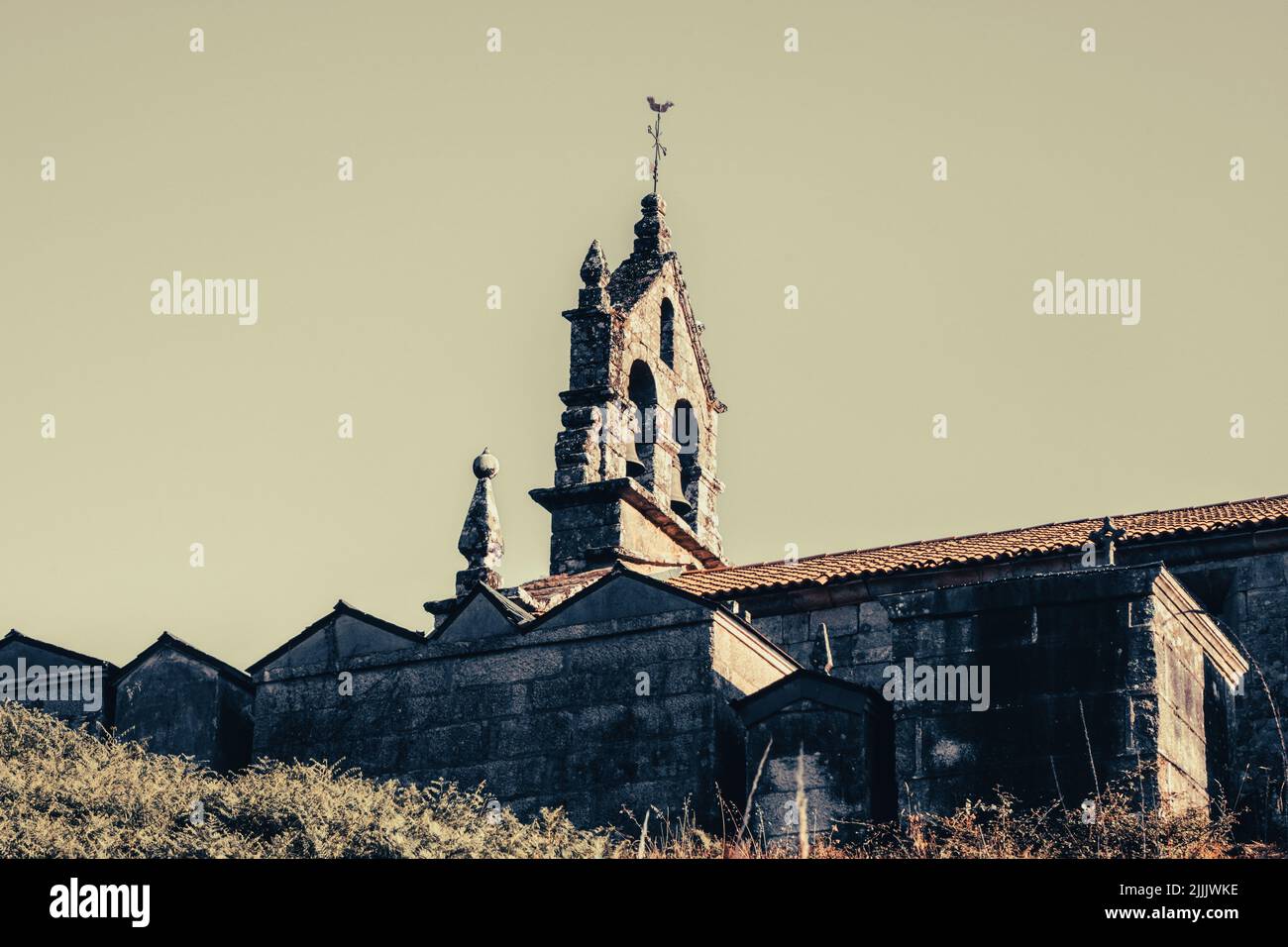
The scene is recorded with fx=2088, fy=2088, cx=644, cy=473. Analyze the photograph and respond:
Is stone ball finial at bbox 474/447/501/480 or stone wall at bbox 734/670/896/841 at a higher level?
stone ball finial at bbox 474/447/501/480

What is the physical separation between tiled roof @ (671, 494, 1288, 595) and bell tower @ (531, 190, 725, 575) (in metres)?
1.89

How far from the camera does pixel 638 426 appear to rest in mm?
27906

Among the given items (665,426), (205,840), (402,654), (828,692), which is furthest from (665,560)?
(205,840)

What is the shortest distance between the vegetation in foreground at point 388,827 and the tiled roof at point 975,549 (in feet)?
15.5

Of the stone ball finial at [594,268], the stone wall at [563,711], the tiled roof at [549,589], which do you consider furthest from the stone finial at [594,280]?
the stone wall at [563,711]

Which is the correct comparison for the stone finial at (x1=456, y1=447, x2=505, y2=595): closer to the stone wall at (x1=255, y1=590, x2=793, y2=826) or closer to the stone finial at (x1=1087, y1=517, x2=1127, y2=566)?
the stone wall at (x1=255, y1=590, x2=793, y2=826)

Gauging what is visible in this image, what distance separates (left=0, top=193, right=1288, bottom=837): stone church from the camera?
1811cm

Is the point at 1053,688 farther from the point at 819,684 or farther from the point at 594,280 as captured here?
the point at 594,280

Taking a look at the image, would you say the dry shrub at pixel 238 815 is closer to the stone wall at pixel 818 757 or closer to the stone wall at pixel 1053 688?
the stone wall at pixel 818 757

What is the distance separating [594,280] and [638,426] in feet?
6.72

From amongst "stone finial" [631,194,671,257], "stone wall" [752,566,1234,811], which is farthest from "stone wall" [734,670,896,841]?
"stone finial" [631,194,671,257]
